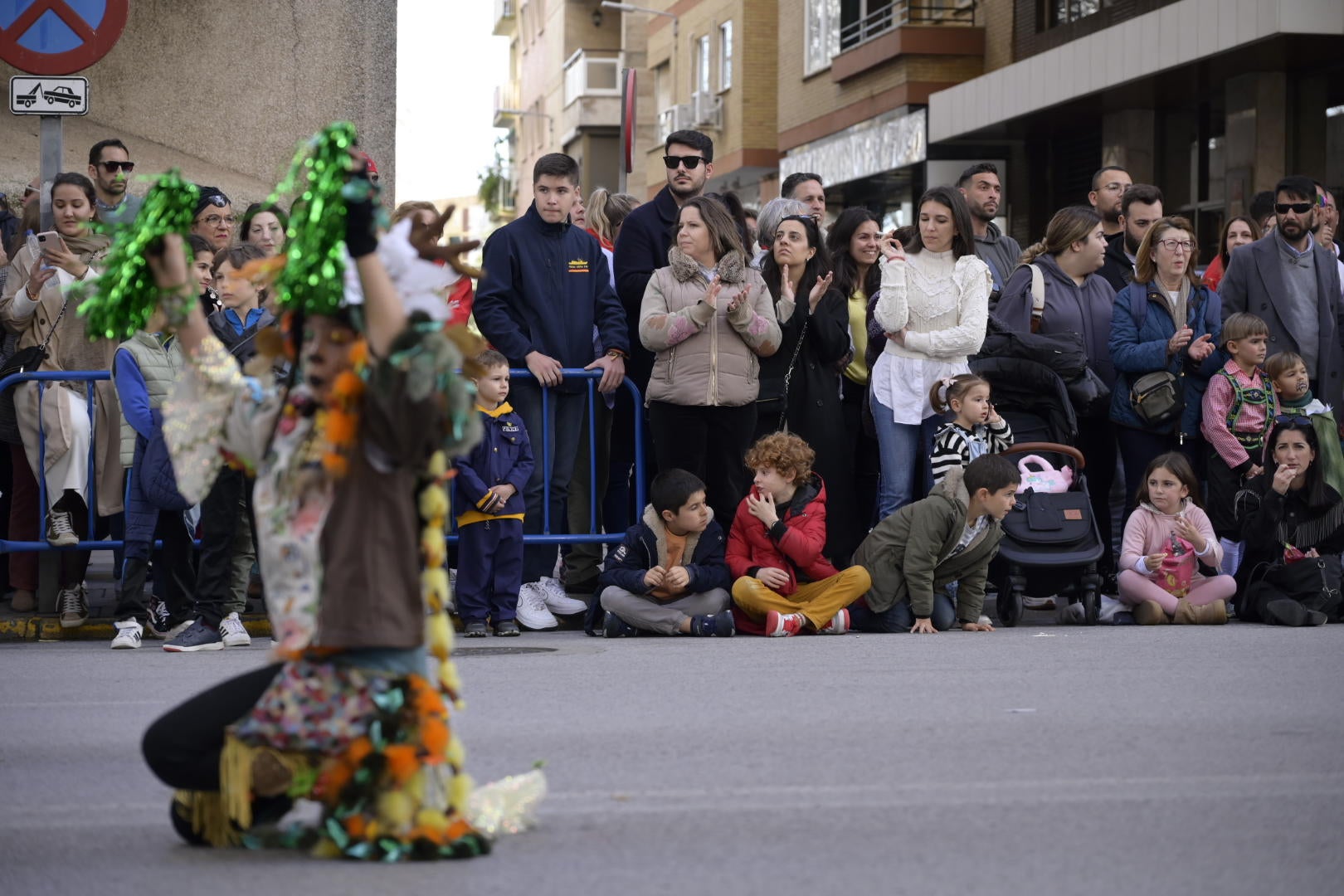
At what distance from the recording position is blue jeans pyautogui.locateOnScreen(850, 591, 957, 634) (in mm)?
10445

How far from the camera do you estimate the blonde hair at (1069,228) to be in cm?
1163

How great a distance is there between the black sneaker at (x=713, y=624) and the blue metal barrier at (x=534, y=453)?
41.0 inches

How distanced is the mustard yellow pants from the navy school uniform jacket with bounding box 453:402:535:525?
1.29m

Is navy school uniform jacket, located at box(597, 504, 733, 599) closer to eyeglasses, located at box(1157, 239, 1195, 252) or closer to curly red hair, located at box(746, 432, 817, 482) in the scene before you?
curly red hair, located at box(746, 432, 817, 482)

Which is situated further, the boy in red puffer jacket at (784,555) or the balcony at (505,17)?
the balcony at (505,17)

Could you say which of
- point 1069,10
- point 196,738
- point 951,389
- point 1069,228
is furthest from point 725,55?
point 196,738

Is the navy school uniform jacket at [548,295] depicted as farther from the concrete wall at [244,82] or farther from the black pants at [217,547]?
the concrete wall at [244,82]

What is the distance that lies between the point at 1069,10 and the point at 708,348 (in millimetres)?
17277

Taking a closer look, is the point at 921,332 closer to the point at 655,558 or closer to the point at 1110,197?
the point at 655,558

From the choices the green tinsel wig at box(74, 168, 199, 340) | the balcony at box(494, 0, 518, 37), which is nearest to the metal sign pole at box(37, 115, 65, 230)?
the green tinsel wig at box(74, 168, 199, 340)

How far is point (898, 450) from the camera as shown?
35.8 ft

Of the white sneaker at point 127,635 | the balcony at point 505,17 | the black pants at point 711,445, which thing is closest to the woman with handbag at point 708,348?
the black pants at point 711,445

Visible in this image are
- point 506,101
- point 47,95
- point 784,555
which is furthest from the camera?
point 506,101

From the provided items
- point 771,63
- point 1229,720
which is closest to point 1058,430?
point 1229,720
